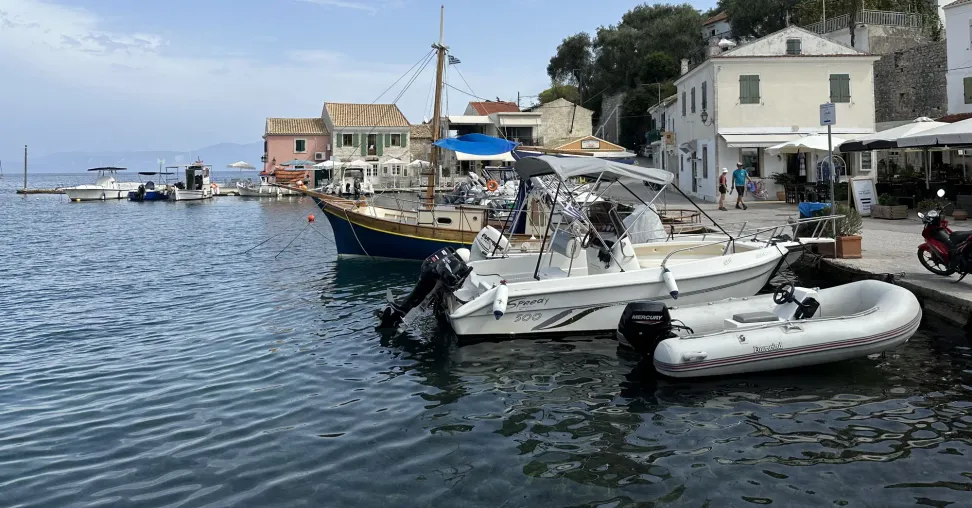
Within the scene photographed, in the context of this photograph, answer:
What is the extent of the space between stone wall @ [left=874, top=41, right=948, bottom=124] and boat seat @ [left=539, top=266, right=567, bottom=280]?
30547 millimetres

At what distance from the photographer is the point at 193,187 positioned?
63500mm

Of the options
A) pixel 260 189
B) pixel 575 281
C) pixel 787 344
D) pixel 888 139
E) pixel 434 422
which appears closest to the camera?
pixel 434 422

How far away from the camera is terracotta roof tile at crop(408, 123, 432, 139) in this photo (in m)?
70.4

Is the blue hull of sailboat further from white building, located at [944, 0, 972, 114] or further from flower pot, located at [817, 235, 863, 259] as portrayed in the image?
white building, located at [944, 0, 972, 114]

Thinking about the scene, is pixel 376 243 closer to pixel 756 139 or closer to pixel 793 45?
pixel 756 139

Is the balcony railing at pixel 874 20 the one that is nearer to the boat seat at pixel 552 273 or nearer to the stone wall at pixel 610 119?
the stone wall at pixel 610 119

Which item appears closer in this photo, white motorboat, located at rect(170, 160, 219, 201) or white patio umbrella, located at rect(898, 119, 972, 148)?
white patio umbrella, located at rect(898, 119, 972, 148)

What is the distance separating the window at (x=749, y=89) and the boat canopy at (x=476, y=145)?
1159cm

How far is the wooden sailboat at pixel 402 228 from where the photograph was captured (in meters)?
20.3

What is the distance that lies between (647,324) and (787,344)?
155 cm

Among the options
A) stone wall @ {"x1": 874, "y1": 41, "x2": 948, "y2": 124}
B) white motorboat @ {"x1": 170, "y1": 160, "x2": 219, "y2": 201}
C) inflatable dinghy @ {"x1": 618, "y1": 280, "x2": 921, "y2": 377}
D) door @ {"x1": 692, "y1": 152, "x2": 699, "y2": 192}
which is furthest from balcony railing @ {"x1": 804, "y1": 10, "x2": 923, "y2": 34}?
white motorboat @ {"x1": 170, "y1": 160, "x2": 219, "y2": 201}

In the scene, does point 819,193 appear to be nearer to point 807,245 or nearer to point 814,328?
point 807,245

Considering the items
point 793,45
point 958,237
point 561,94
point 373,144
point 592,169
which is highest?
point 561,94

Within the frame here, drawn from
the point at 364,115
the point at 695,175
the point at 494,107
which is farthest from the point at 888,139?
the point at 364,115
